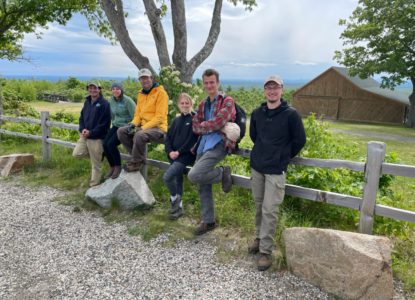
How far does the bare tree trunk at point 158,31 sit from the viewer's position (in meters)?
8.12

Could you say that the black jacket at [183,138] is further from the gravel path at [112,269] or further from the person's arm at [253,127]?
the gravel path at [112,269]

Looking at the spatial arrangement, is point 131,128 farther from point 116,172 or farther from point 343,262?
point 343,262

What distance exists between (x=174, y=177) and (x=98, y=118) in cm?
208

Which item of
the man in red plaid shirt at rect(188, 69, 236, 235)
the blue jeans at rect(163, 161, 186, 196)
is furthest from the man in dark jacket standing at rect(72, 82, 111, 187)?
the man in red plaid shirt at rect(188, 69, 236, 235)

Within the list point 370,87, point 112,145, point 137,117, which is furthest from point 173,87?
point 370,87

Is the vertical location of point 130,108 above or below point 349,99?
above

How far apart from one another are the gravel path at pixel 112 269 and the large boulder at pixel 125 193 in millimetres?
515

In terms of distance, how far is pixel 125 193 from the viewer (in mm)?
5738

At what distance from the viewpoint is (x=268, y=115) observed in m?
4.05

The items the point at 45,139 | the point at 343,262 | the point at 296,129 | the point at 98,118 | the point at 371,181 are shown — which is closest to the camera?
the point at 343,262

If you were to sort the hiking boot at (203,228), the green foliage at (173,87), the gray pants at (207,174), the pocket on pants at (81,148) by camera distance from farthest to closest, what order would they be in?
the green foliage at (173,87)
the pocket on pants at (81,148)
the hiking boot at (203,228)
the gray pants at (207,174)

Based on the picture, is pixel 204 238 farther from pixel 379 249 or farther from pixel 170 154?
pixel 379 249

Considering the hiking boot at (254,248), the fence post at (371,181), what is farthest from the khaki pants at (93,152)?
the fence post at (371,181)

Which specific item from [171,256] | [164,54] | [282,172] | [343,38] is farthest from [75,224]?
[343,38]
